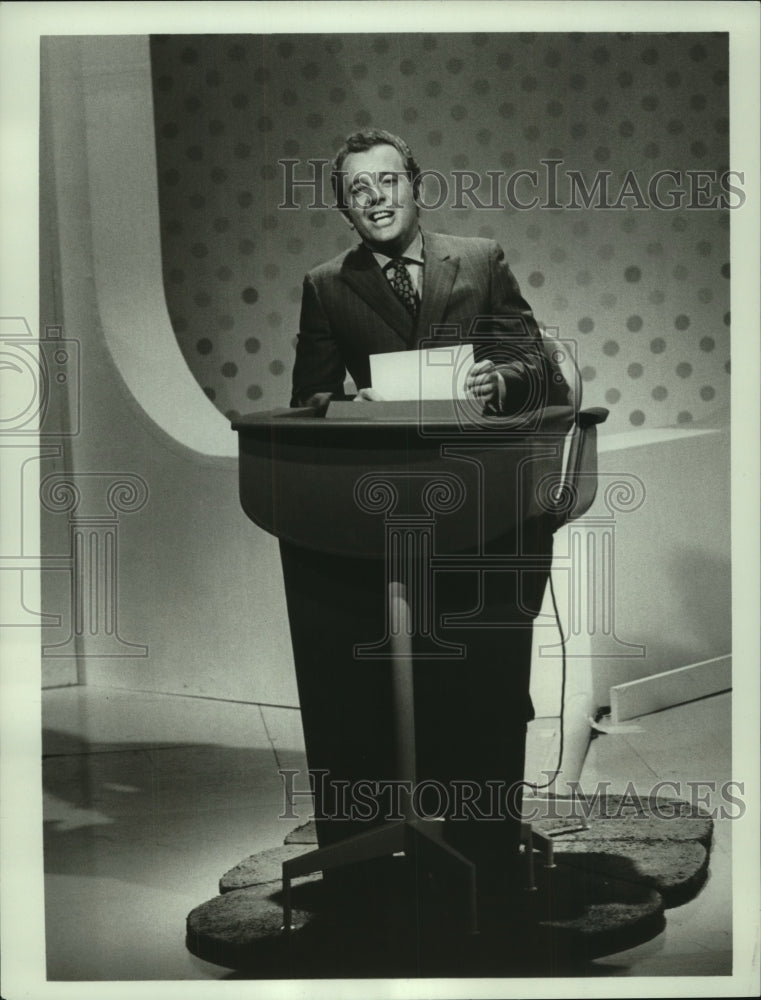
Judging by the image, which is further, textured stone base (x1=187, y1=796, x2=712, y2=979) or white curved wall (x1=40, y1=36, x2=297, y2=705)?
white curved wall (x1=40, y1=36, x2=297, y2=705)

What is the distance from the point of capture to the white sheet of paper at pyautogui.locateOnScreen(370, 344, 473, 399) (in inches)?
119

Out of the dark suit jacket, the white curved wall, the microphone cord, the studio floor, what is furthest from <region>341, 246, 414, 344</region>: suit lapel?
the studio floor

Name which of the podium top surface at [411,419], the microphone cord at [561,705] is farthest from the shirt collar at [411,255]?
the microphone cord at [561,705]

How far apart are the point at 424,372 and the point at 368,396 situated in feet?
0.52

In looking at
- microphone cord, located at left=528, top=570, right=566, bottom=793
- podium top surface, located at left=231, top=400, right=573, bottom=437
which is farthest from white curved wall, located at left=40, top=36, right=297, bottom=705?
microphone cord, located at left=528, top=570, right=566, bottom=793

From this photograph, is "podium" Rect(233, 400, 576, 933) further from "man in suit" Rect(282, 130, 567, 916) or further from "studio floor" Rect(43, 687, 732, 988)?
"studio floor" Rect(43, 687, 732, 988)

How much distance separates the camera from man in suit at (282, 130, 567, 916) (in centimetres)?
304

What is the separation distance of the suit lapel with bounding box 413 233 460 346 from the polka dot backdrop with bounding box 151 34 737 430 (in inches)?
5.1

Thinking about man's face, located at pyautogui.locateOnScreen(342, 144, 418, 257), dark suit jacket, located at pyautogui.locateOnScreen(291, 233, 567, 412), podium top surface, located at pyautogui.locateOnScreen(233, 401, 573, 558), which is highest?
man's face, located at pyautogui.locateOnScreen(342, 144, 418, 257)

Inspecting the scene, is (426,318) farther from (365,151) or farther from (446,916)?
(446,916)

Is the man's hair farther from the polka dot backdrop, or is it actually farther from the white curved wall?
the white curved wall

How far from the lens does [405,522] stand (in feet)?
9.94

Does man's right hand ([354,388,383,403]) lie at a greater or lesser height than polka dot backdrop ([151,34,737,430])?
lesser

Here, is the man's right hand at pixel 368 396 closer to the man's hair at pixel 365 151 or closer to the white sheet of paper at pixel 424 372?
the white sheet of paper at pixel 424 372
